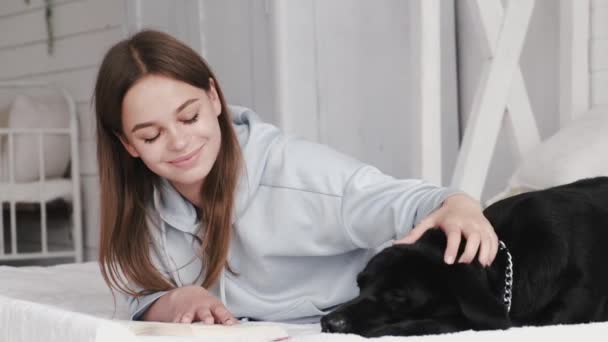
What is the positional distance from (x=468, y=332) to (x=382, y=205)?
47 centimetres

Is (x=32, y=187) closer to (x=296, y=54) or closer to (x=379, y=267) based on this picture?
(x=296, y=54)

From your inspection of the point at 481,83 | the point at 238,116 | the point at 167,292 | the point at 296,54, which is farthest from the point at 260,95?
the point at 167,292

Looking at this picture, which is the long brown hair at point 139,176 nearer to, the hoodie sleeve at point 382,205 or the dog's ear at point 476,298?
the hoodie sleeve at point 382,205

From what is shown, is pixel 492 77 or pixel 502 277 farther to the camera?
pixel 492 77

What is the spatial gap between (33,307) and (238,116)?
0.69 metres

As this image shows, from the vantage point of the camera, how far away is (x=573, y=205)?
1.37m

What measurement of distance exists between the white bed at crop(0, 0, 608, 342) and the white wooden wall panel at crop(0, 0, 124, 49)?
7.51 feet

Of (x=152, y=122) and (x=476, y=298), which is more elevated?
(x=152, y=122)

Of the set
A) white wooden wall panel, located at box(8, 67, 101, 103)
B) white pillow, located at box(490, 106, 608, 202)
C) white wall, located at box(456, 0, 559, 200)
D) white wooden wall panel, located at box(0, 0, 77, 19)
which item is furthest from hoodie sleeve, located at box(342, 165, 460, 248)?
white wooden wall panel, located at box(0, 0, 77, 19)

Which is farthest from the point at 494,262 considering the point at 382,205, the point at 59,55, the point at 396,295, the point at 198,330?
the point at 59,55

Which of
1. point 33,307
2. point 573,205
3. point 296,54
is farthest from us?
point 296,54

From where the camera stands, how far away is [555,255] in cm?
126

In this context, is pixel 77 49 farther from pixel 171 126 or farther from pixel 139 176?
pixel 171 126

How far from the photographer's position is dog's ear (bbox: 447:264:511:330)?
43.5 inches
